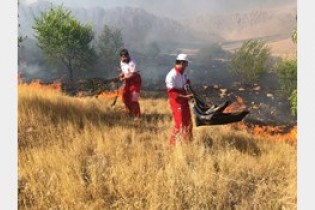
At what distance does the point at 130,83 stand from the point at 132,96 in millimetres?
193

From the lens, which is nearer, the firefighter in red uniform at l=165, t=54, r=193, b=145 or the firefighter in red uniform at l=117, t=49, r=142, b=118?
the firefighter in red uniform at l=165, t=54, r=193, b=145

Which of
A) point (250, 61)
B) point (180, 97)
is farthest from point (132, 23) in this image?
point (250, 61)

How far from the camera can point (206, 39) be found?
31.1ft

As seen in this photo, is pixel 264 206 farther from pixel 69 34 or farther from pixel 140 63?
pixel 69 34

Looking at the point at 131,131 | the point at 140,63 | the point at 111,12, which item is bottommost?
the point at 131,131

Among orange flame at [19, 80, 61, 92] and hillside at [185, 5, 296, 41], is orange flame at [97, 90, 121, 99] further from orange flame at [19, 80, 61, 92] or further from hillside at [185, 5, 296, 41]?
hillside at [185, 5, 296, 41]

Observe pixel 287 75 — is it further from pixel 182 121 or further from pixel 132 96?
pixel 132 96

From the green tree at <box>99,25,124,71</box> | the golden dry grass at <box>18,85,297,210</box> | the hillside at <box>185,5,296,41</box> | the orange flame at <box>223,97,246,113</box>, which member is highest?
the hillside at <box>185,5,296,41</box>

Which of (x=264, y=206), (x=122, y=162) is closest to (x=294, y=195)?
(x=264, y=206)

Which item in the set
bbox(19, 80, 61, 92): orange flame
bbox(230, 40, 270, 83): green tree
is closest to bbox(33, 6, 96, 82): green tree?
bbox(19, 80, 61, 92): orange flame

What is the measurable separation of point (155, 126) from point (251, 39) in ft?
5.87

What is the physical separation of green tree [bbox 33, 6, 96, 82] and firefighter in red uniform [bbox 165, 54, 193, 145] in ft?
4.29

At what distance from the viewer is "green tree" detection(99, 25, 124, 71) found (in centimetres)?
956

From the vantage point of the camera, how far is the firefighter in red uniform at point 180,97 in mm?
9109
